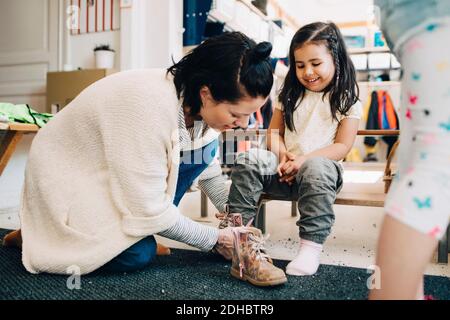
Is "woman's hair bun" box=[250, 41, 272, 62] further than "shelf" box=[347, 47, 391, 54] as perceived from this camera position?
No

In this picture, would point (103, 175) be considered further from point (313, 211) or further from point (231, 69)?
point (313, 211)

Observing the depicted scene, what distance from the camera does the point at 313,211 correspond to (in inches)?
42.5

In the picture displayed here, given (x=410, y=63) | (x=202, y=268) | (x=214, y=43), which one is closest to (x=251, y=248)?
(x=202, y=268)

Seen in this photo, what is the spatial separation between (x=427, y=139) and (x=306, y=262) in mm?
583

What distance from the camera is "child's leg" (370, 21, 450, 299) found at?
508mm

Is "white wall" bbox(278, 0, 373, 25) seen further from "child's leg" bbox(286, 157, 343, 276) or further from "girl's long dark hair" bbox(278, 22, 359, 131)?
"child's leg" bbox(286, 157, 343, 276)

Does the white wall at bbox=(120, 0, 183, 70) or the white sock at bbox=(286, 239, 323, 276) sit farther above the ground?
the white wall at bbox=(120, 0, 183, 70)

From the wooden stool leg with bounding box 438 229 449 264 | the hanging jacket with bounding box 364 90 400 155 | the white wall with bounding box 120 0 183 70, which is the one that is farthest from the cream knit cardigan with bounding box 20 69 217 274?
the hanging jacket with bounding box 364 90 400 155

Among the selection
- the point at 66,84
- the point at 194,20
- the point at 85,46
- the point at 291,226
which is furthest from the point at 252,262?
the point at 85,46

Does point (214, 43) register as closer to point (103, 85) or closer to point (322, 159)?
point (103, 85)

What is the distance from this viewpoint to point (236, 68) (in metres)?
0.90

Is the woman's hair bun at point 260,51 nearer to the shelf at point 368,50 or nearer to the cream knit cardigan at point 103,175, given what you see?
the cream knit cardigan at point 103,175

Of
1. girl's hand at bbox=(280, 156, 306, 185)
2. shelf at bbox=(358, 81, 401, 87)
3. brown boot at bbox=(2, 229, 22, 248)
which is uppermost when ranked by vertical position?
shelf at bbox=(358, 81, 401, 87)

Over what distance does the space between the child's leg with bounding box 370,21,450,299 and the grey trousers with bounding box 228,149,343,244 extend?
1.74 feet
